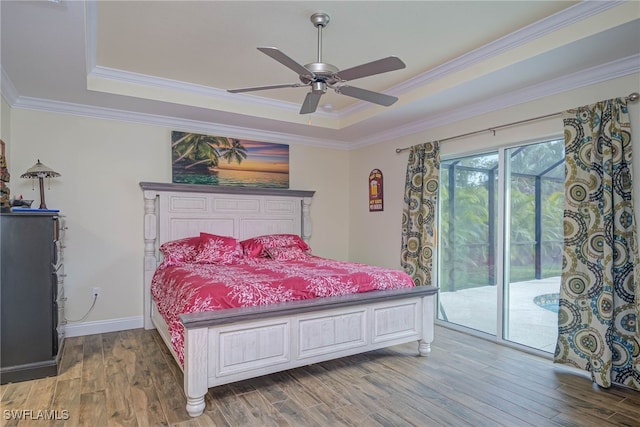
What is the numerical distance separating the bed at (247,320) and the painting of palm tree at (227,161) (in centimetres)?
15

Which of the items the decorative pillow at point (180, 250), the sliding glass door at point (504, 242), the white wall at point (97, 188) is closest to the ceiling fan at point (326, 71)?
the sliding glass door at point (504, 242)

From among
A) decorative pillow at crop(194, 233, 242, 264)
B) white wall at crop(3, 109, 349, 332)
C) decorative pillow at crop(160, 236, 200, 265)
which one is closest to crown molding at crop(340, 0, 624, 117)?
decorative pillow at crop(194, 233, 242, 264)

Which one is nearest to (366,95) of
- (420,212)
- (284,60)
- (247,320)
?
(284,60)

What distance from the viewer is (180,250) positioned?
159 inches

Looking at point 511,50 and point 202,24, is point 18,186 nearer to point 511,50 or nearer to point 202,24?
point 202,24

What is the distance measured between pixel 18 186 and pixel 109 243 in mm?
997

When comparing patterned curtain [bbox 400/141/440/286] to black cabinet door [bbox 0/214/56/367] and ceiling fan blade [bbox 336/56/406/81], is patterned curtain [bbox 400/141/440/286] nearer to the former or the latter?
ceiling fan blade [bbox 336/56/406/81]

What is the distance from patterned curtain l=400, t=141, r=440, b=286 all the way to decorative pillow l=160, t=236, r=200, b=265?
8.20 ft

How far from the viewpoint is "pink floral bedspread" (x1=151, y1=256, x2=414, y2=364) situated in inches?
102

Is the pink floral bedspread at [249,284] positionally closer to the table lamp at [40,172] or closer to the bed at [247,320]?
the bed at [247,320]

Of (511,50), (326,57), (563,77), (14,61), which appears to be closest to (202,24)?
(326,57)

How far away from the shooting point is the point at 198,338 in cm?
235

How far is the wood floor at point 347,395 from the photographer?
90.3 inches

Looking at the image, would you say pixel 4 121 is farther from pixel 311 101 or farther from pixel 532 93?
pixel 532 93
